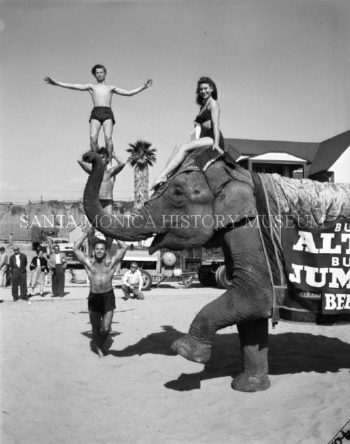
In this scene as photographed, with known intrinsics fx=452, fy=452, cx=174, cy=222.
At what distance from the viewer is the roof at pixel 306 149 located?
2838 cm

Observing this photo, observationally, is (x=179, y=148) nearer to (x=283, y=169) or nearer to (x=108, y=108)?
(x=108, y=108)

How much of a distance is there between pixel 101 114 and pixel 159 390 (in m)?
3.89

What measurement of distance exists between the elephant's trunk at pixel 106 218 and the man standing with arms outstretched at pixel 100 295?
6.99ft

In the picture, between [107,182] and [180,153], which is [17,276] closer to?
[107,182]

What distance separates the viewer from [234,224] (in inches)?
194

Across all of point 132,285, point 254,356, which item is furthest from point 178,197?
point 132,285

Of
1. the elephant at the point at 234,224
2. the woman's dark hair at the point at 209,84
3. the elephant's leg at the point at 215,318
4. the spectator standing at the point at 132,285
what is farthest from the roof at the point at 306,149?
the elephant's leg at the point at 215,318

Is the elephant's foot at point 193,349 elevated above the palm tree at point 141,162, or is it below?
below

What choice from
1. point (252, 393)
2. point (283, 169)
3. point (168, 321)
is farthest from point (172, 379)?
point (283, 169)

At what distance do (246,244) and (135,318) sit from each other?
17.9 ft

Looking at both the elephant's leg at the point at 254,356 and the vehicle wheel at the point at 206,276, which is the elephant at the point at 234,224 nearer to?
the elephant's leg at the point at 254,356

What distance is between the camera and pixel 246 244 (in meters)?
4.91

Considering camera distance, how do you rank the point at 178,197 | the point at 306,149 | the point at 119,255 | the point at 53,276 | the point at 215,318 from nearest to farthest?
1. the point at 215,318
2. the point at 178,197
3. the point at 119,255
4. the point at 53,276
5. the point at 306,149

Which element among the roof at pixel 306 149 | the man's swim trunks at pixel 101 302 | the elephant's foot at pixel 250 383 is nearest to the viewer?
the elephant's foot at pixel 250 383
